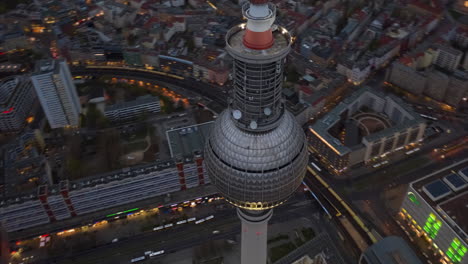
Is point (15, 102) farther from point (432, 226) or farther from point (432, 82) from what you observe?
point (432, 82)

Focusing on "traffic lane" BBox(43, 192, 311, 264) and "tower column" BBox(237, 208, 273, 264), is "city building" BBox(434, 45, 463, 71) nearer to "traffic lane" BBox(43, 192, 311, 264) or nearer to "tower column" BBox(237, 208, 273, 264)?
"traffic lane" BBox(43, 192, 311, 264)

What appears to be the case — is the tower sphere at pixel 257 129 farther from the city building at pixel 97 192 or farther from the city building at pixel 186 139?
the city building at pixel 186 139

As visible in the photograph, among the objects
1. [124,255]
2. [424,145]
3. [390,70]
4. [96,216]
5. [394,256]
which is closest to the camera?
[394,256]

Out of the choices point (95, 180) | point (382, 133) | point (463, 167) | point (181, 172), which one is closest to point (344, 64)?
point (382, 133)

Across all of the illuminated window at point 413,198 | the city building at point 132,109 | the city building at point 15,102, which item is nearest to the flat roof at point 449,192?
the illuminated window at point 413,198

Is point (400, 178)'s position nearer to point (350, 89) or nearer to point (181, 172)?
point (350, 89)

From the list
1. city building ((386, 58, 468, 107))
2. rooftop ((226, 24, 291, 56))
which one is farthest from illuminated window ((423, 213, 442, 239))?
rooftop ((226, 24, 291, 56))
